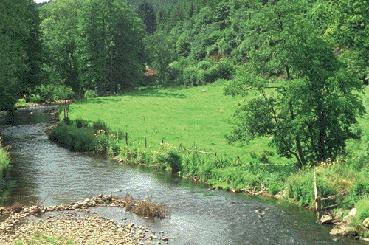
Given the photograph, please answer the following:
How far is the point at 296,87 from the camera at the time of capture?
1399 inches

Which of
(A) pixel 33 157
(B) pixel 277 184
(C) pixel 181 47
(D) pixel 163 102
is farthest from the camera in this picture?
(C) pixel 181 47

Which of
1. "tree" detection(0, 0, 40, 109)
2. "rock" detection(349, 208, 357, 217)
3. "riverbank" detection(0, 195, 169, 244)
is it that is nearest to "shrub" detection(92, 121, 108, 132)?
"tree" detection(0, 0, 40, 109)

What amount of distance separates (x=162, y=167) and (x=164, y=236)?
54.5 feet

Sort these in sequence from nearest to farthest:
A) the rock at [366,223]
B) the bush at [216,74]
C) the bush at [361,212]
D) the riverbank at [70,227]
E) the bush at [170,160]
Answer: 1. the riverbank at [70,227]
2. the rock at [366,223]
3. the bush at [361,212]
4. the bush at [170,160]
5. the bush at [216,74]

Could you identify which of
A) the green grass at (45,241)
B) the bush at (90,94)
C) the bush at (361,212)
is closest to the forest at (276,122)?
the bush at (361,212)

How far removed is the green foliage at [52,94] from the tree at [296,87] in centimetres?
6965

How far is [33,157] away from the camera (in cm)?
4844

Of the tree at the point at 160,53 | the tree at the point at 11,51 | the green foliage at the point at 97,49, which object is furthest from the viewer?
the tree at the point at 160,53

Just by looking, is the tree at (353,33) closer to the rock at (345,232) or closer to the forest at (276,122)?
the forest at (276,122)

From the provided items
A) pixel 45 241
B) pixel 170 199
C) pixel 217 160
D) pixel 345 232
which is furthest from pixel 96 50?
pixel 345 232

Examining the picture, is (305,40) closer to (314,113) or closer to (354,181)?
(314,113)

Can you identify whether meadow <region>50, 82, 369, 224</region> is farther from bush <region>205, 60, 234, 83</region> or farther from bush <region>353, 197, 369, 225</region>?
bush <region>205, 60, 234, 83</region>

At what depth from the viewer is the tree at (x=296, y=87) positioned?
3569 cm

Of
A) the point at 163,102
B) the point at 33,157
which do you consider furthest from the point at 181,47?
the point at 33,157
